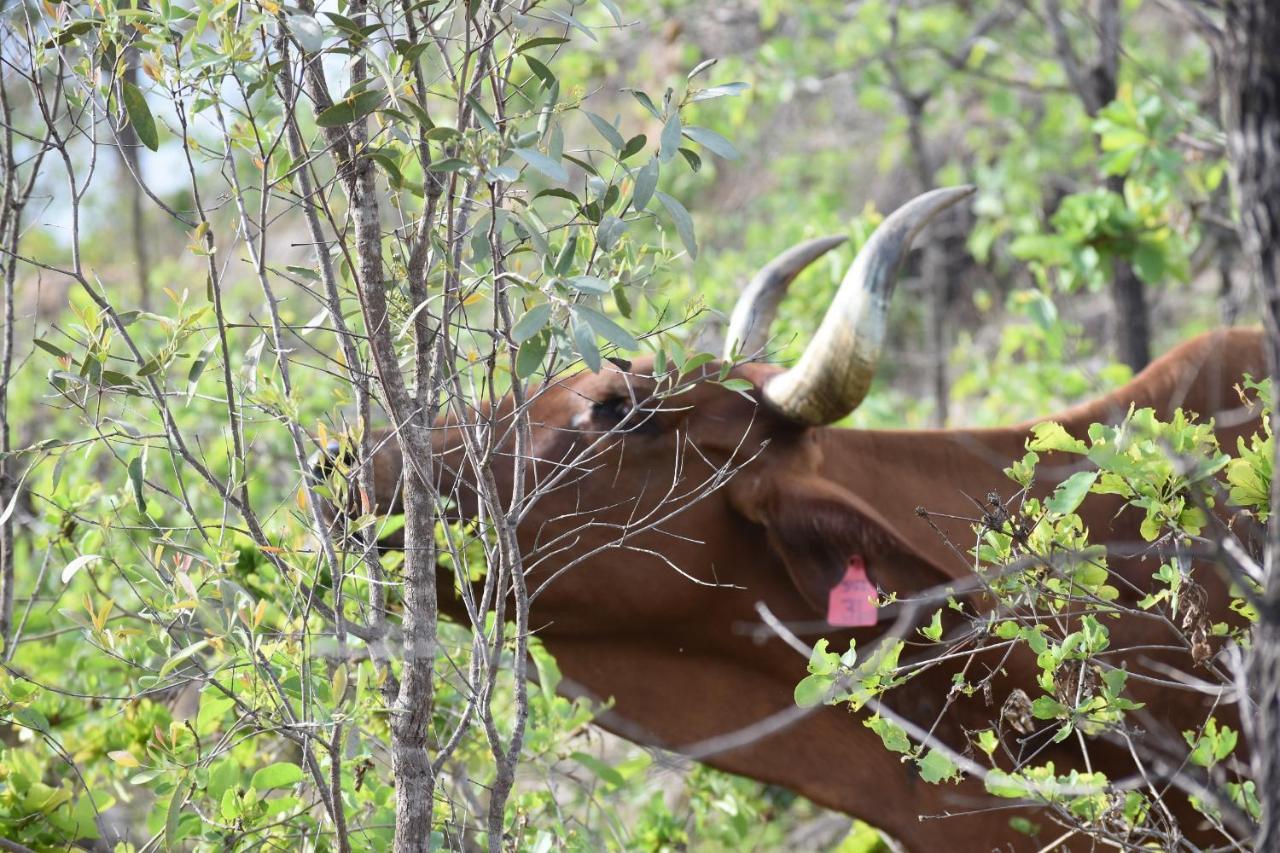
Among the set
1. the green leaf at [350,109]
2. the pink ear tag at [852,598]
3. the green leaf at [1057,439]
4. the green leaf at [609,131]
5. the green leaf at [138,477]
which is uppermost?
the green leaf at [350,109]

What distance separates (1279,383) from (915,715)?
2273 millimetres

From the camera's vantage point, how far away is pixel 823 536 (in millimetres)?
3467

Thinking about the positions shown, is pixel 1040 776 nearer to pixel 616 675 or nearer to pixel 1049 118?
pixel 616 675

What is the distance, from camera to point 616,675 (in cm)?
377

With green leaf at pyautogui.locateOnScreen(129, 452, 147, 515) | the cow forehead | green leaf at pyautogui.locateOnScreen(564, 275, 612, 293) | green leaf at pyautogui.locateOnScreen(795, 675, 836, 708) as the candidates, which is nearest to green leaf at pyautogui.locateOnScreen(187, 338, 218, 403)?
green leaf at pyautogui.locateOnScreen(129, 452, 147, 515)

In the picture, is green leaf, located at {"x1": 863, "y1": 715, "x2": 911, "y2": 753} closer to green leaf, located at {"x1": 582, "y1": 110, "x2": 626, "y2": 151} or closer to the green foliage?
the green foliage

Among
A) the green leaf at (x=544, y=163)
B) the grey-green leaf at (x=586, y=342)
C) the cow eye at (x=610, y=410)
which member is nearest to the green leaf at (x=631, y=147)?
the green leaf at (x=544, y=163)

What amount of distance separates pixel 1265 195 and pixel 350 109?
131cm

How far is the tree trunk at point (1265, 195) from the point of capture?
53.2 inches

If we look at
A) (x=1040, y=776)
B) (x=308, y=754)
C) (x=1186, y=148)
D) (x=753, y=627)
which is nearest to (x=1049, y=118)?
(x=1186, y=148)

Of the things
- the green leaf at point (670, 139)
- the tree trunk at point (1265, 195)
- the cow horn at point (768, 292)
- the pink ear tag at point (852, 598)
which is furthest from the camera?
the cow horn at point (768, 292)

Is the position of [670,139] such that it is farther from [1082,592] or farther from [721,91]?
[1082,592]

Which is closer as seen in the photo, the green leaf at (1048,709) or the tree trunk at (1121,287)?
the green leaf at (1048,709)

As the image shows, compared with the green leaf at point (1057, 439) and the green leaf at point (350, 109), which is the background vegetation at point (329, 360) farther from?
the green leaf at point (1057, 439)
